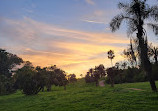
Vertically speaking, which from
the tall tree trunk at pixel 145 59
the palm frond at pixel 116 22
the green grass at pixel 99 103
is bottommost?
the green grass at pixel 99 103

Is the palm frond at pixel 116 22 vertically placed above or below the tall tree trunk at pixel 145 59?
above

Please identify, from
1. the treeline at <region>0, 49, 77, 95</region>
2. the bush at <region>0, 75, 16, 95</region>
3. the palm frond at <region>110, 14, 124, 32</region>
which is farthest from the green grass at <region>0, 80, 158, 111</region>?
the treeline at <region>0, 49, 77, 95</region>

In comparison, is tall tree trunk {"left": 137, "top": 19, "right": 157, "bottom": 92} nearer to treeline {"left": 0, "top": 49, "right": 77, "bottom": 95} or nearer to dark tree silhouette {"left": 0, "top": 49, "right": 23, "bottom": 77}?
treeline {"left": 0, "top": 49, "right": 77, "bottom": 95}

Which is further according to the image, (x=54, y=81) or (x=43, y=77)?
(x=54, y=81)

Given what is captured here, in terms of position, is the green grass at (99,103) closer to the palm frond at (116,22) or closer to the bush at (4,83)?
the palm frond at (116,22)

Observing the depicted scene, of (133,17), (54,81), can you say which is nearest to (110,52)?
(54,81)

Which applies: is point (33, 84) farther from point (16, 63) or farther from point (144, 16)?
point (16, 63)

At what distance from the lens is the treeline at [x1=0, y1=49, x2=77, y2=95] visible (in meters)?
41.4

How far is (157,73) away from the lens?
192 ft

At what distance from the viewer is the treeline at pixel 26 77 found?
41438 mm

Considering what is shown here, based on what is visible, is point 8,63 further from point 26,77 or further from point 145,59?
point 145,59

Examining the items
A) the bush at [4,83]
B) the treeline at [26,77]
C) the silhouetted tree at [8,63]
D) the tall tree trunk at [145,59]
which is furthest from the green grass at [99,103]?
the silhouetted tree at [8,63]

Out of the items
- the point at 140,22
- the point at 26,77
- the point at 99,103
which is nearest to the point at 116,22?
the point at 140,22

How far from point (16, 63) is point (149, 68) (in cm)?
7449
